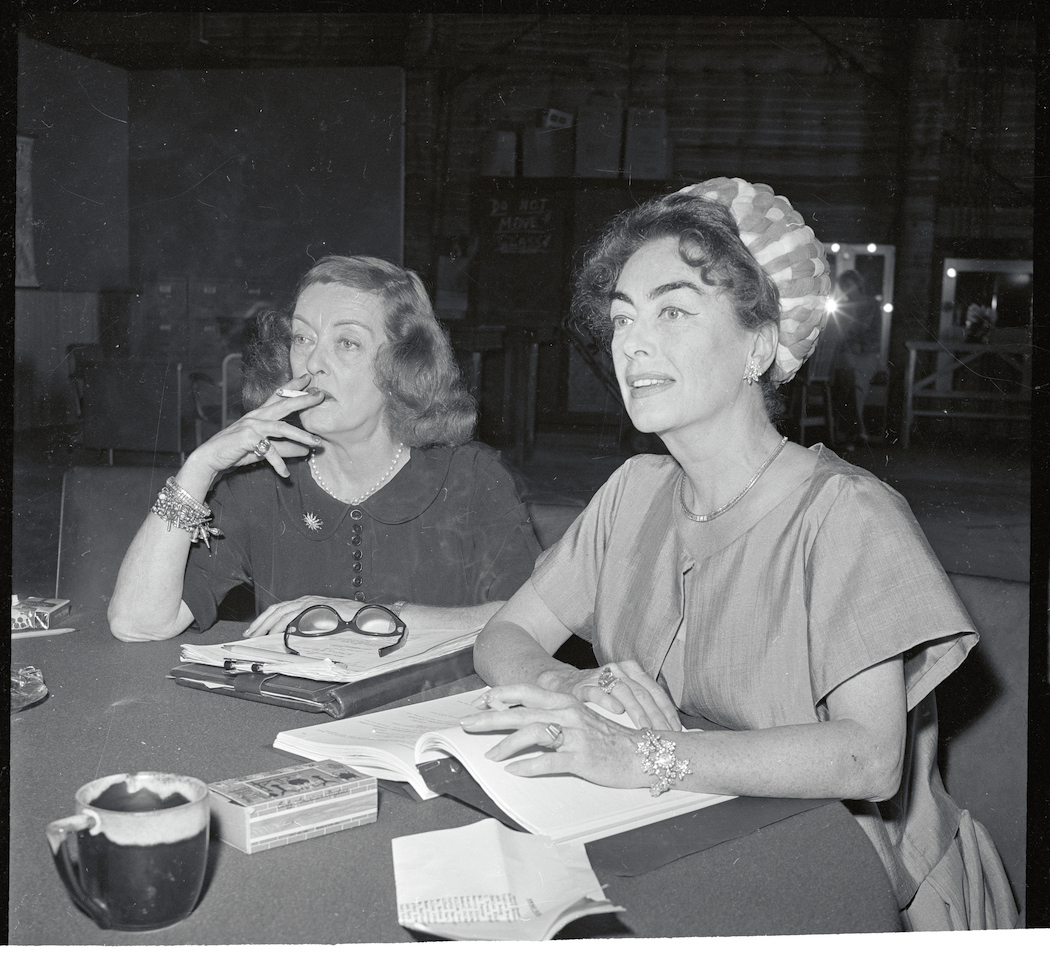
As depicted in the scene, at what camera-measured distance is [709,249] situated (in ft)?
5.50

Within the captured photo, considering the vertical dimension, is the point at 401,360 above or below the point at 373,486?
above

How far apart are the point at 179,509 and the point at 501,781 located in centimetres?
123

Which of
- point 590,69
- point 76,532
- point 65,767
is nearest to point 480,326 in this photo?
point 590,69

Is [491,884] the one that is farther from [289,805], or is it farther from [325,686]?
[325,686]

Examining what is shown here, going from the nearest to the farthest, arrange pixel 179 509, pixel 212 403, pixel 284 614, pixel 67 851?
pixel 67 851 < pixel 284 614 < pixel 179 509 < pixel 212 403

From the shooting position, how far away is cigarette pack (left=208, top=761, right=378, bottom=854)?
1.02 metres

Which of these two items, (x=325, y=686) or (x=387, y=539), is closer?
(x=325, y=686)

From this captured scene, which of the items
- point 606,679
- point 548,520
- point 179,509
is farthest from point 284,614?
point 548,520

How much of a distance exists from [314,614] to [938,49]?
177 centimetres

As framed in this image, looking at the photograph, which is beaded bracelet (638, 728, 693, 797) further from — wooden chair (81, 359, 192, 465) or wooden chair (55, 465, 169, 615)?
wooden chair (81, 359, 192, 465)

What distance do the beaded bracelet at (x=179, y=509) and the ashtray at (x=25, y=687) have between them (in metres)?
0.55

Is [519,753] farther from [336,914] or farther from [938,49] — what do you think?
[938,49]

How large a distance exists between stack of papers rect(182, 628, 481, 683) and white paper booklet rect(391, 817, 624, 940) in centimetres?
48

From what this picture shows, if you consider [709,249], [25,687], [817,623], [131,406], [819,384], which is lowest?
[25,687]
